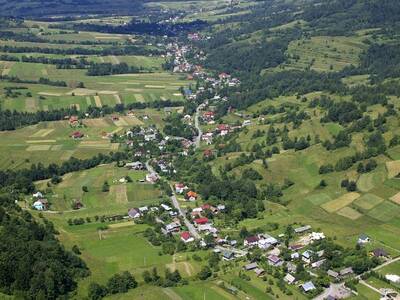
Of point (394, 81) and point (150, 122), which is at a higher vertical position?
point (394, 81)

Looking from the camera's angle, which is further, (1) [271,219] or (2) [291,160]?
(2) [291,160]

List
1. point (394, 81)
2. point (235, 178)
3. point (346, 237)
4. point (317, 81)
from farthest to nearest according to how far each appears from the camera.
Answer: point (317, 81) → point (394, 81) → point (235, 178) → point (346, 237)

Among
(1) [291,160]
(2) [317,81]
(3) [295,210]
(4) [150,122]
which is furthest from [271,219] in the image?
(2) [317,81]

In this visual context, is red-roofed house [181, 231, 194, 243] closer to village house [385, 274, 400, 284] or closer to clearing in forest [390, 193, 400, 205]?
village house [385, 274, 400, 284]

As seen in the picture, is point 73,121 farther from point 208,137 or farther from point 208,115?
point 208,137

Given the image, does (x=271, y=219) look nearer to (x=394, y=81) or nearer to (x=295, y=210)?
(x=295, y=210)

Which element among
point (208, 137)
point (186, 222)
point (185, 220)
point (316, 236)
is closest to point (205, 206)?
point (185, 220)

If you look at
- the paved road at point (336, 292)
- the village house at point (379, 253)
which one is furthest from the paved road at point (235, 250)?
the village house at point (379, 253)

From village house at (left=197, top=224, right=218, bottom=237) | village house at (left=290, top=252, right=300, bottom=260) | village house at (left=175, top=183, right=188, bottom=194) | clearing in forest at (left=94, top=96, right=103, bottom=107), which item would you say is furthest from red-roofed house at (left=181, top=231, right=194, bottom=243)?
clearing in forest at (left=94, top=96, right=103, bottom=107)
